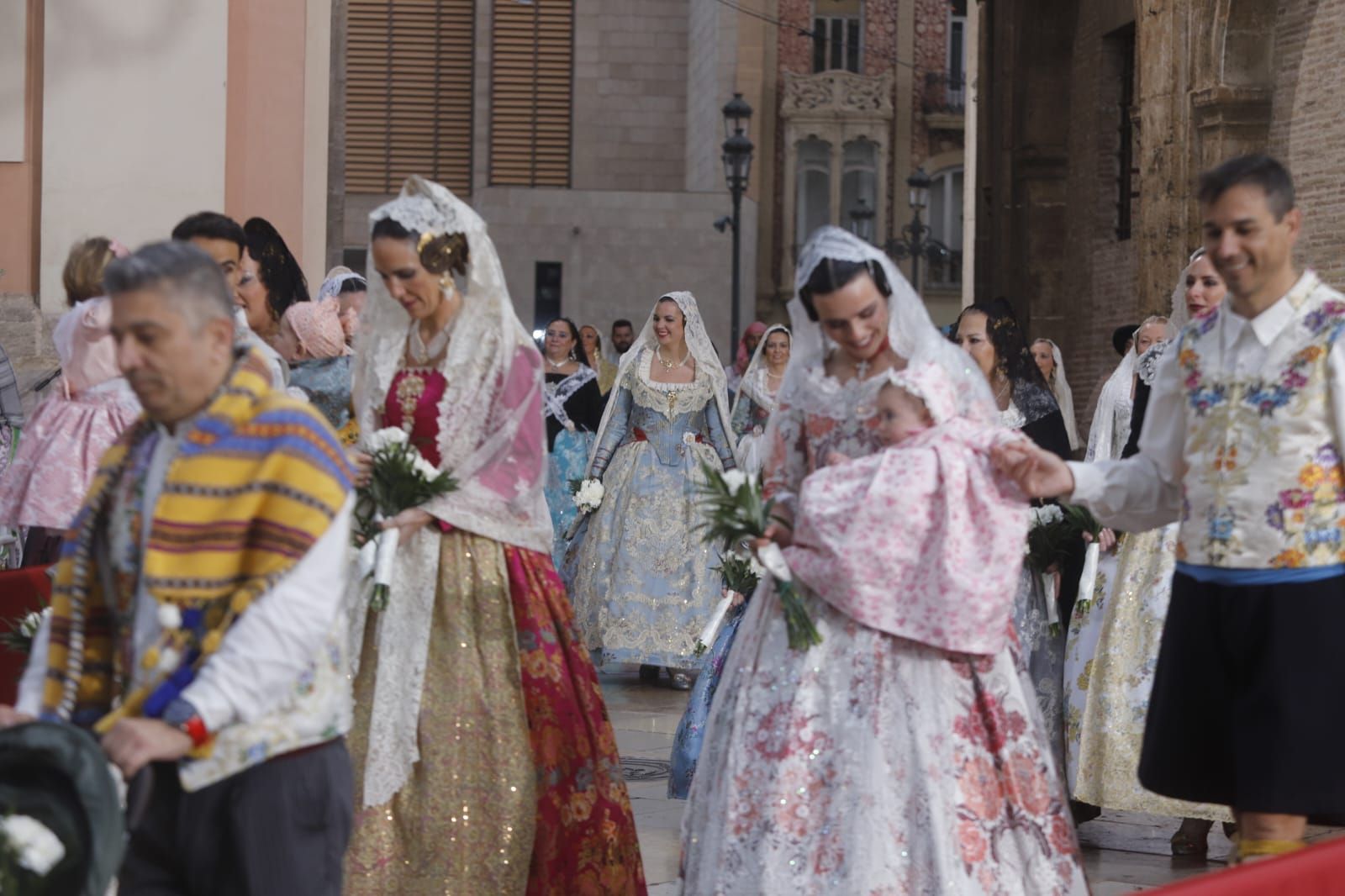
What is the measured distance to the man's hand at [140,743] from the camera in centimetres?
330

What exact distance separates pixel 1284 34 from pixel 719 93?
22.1 metres

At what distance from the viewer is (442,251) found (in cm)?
564

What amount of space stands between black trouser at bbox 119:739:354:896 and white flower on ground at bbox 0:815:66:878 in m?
0.34

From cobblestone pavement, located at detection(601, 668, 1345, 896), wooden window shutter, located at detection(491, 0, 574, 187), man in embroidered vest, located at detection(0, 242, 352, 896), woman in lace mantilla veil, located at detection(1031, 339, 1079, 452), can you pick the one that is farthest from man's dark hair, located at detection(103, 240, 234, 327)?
wooden window shutter, located at detection(491, 0, 574, 187)

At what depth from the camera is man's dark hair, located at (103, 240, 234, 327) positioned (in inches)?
135

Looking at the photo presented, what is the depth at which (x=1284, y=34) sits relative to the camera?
1487cm

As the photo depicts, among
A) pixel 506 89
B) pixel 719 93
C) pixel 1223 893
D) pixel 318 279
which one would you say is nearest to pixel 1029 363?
pixel 1223 893

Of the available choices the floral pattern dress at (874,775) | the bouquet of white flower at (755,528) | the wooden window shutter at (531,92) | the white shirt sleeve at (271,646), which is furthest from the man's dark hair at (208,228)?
the wooden window shutter at (531,92)

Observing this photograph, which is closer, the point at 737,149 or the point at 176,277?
the point at 176,277

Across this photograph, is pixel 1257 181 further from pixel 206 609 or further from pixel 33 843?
pixel 33 843

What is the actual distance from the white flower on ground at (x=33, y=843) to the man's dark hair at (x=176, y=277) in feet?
2.70

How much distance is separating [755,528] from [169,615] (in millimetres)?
1802

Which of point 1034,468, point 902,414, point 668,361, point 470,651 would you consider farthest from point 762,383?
point 1034,468

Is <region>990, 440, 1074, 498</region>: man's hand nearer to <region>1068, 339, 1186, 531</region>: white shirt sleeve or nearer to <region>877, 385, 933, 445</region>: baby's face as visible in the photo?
<region>1068, 339, 1186, 531</region>: white shirt sleeve
